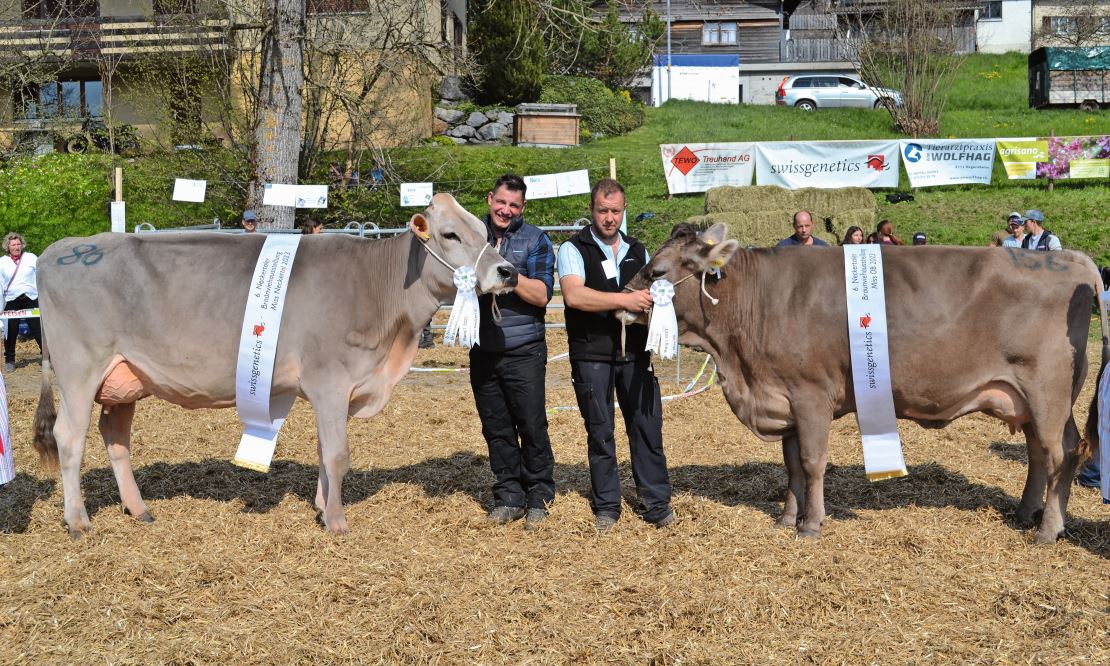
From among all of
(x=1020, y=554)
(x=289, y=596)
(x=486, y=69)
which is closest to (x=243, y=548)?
(x=289, y=596)

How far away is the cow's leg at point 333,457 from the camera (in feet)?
20.5

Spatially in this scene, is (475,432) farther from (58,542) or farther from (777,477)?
(58,542)

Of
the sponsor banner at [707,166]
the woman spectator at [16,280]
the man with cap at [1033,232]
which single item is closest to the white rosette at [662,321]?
the man with cap at [1033,232]

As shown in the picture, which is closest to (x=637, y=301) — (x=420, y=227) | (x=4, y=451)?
(x=420, y=227)

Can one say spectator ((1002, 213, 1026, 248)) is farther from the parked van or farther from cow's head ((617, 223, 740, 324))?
the parked van

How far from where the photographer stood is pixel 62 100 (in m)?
30.2

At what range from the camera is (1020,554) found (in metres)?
5.83

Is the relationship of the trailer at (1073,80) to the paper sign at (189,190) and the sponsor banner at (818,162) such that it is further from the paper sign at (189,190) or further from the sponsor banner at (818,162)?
the paper sign at (189,190)

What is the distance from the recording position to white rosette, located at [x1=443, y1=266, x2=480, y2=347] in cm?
594

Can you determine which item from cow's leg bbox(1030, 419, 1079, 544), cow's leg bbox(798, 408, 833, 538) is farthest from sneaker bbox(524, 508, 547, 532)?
cow's leg bbox(1030, 419, 1079, 544)

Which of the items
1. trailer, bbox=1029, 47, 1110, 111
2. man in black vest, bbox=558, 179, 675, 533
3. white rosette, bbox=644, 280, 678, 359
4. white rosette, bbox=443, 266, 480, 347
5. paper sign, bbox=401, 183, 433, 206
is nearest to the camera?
white rosette, bbox=443, 266, 480, 347

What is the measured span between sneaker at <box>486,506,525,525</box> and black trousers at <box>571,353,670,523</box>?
54 centimetres

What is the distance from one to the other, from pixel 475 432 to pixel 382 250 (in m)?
3.28

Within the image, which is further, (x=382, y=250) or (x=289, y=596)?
(x=382, y=250)
